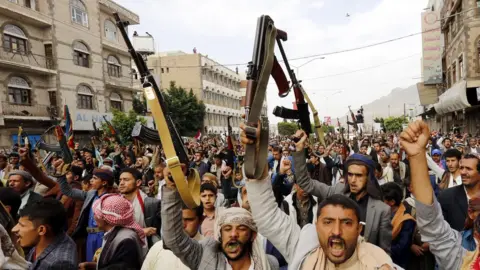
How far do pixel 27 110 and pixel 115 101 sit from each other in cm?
784

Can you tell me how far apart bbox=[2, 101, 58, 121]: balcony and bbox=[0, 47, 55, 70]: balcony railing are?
244cm

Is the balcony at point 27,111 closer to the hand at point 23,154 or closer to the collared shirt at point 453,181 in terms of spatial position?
the hand at point 23,154

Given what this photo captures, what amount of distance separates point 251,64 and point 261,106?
1.17 ft

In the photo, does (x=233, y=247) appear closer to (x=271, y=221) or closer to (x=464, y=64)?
(x=271, y=221)

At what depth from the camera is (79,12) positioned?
2331 cm

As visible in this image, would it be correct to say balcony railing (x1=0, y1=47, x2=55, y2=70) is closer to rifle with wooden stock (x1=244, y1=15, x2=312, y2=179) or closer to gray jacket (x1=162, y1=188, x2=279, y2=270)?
gray jacket (x1=162, y1=188, x2=279, y2=270)

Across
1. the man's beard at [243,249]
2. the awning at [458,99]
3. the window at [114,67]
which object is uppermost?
the window at [114,67]

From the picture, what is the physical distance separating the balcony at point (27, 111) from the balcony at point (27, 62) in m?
2.07

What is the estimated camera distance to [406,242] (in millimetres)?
2955

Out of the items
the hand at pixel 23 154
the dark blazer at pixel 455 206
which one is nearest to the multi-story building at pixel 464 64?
the dark blazer at pixel 455 206

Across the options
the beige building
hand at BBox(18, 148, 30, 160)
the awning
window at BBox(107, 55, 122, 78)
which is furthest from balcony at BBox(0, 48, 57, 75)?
the awning

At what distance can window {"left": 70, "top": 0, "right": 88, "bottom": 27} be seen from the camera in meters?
22.8

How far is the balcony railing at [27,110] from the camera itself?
60.4ft

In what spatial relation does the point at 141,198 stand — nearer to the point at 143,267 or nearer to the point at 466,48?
the point at 143,267
